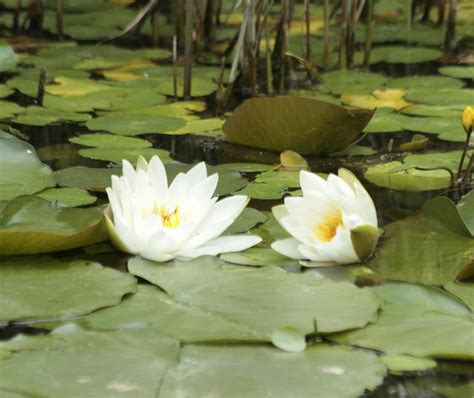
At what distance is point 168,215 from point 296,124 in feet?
2.49

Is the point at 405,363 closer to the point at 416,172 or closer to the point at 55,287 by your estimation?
the point at 55,287

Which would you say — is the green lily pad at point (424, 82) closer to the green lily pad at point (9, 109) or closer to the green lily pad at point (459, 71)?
the green lily pad at point (459, 71)

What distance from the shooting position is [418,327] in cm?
167

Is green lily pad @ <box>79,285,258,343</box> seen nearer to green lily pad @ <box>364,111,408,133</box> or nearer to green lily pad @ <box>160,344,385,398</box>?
green lily pad @ <box>160,344,385,398</box>

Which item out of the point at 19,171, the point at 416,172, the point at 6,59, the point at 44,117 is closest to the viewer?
the point at 19,171

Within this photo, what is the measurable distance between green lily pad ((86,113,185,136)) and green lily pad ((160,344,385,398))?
1.42 metres

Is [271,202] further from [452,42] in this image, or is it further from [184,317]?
[452,42]

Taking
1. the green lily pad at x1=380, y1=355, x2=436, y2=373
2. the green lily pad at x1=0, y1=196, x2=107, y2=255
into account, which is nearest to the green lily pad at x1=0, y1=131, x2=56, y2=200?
the green lily pad at x1=0, y1=196, x2=107, y2=255

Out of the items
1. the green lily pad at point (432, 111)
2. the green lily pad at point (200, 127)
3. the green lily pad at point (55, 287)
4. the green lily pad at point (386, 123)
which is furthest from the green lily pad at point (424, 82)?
the green lily pad at point (55, 287)

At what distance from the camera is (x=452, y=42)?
4.17 meters

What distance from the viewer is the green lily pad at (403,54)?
394 centimetres

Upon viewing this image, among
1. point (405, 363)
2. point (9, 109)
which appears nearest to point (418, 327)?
point (405, 363)

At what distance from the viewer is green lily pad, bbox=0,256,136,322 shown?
5.66ft

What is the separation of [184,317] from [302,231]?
37 centimetres
